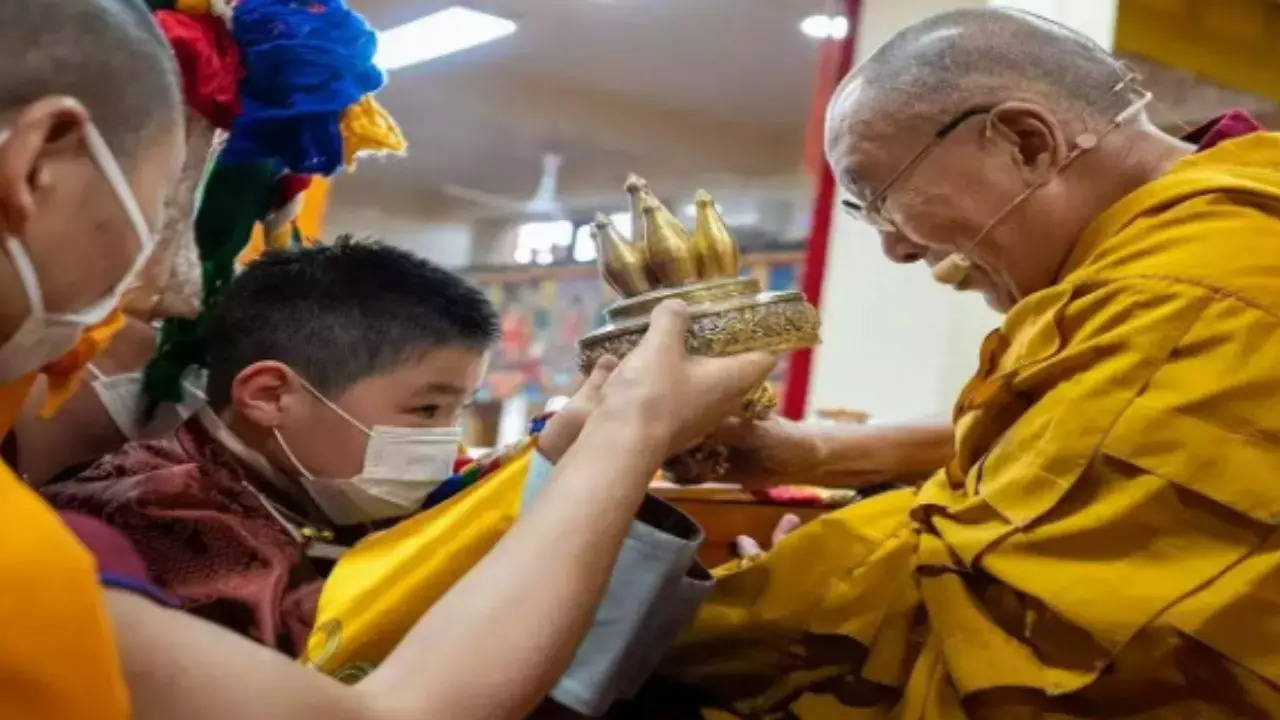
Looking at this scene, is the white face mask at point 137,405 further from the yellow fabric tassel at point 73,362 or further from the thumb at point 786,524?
the thumb at point 786,524

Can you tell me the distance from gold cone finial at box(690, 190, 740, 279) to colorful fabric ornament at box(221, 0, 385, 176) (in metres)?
0.40

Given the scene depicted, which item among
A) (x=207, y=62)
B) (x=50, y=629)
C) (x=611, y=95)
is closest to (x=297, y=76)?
(x=207, y=62)

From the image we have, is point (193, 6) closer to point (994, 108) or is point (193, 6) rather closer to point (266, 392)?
point (266, 392)

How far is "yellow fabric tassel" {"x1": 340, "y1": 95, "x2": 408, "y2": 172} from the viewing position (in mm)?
1296

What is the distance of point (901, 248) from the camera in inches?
47.1

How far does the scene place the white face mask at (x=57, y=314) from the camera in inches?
23.8

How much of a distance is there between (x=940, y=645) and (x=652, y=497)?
0.23m

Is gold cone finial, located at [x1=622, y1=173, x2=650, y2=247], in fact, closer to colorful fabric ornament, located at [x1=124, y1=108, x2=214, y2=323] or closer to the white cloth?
the white cloth

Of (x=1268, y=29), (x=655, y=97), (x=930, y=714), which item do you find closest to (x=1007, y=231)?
(x=930, y=714)

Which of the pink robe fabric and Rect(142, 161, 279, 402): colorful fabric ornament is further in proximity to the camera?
Rect(142, 161, 279, 402): colorful fabric ornament

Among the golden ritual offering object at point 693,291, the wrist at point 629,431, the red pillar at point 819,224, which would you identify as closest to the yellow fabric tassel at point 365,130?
the golden ritual offering object at point 693,291

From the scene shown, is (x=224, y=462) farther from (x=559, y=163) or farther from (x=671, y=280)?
(x=559, y=163)

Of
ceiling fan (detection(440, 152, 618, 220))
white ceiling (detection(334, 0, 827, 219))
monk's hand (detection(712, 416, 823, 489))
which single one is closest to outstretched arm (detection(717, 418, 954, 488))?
monk's hand (detection(712, 416, 823, 489))

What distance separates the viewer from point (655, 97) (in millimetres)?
4082
